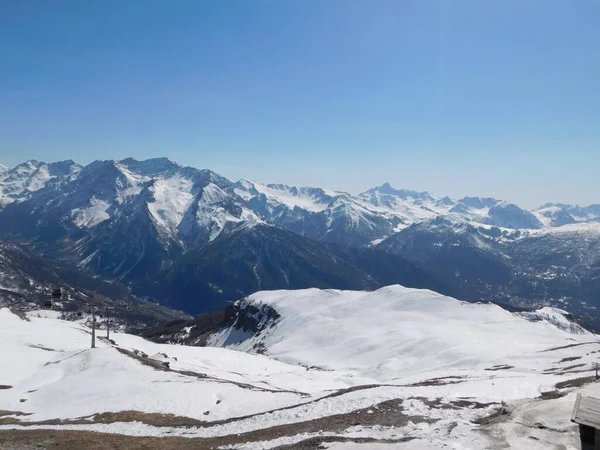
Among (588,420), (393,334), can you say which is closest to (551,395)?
(588,420)

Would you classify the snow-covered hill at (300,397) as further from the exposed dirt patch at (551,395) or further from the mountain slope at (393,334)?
the mountain slope at (393,334)

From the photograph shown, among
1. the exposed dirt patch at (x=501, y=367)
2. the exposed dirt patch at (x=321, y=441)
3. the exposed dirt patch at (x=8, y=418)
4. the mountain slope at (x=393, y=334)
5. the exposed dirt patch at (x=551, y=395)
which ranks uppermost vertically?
the exposed dirt patch at (x=551, y=395)

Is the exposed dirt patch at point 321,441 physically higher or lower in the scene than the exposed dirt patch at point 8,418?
higher

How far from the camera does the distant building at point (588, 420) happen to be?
56.4 ft

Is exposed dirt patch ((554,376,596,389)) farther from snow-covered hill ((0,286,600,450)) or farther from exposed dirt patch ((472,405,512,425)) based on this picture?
exposed dirt patch ((472,405,512,425))

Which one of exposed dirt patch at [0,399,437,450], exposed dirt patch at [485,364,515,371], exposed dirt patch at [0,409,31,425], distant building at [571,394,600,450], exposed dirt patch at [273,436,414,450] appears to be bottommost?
exposed dirt patch at [485,364,515,371]

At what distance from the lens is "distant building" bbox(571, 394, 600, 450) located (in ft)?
56.4

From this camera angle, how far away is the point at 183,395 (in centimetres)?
4562

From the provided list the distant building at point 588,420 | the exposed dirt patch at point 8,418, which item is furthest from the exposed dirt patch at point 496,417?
the exposed dirt patch at point 8,418

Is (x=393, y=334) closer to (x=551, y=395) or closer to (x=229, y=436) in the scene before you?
(x=551, y=395)

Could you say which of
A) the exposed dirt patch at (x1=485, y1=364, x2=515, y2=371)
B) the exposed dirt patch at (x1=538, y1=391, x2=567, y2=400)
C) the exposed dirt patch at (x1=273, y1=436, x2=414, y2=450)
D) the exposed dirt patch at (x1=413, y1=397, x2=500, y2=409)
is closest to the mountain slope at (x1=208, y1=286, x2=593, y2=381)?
the exposed dirt patch at (x1=485, y1=364, x2=515, y2=371)

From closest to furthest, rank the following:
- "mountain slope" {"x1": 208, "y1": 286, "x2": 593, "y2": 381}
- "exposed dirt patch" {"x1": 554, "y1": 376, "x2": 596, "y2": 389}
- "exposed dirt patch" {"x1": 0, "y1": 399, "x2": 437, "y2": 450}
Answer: "exposed dirt patch" {"x1": 0, "y1": 399, "x2": 437, "y2": 450} < "exposed dirt patch" {"x1": 554, "y1": 376, "x2": 596, "y2": 389} < "mountain slope" {"x1": 208, "y1": 286, "x2": 593, "y2": 381}

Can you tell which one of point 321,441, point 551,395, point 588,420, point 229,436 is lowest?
point 229,436

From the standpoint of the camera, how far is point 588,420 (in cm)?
1744
